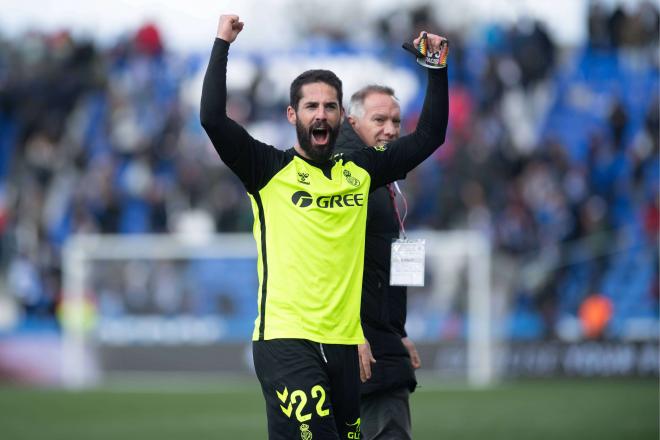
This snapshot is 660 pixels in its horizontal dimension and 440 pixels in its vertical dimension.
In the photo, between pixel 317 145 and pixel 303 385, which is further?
pixel 317 145

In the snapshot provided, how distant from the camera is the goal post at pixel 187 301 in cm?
1916

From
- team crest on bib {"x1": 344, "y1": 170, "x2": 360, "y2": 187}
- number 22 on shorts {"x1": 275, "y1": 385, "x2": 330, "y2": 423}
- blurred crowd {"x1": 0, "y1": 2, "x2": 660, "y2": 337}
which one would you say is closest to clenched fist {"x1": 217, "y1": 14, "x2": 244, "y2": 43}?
team crest on bib {"x1": 344, "y1": 170, "x2": 360, "y2": 187}

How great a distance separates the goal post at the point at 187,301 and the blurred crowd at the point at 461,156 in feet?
1.82

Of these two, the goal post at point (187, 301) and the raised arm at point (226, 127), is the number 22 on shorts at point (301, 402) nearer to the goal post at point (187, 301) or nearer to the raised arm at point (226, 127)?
the raised arm at point (226, 127)

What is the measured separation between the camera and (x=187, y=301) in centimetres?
1944

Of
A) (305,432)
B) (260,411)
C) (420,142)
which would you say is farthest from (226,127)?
(260,411)

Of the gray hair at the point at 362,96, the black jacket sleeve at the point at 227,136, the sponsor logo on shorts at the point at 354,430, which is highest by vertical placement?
the gray hair at the point at 362,96

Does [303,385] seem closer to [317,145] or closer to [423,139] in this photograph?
[317,145]

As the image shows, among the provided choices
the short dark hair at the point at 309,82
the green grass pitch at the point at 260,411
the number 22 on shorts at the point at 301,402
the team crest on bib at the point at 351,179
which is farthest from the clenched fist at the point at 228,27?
the green grass pitch at the point at 260,411

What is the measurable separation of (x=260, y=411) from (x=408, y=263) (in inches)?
329

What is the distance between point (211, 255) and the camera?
65.0ft

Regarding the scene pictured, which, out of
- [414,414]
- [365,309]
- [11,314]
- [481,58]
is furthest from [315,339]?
[481,58]

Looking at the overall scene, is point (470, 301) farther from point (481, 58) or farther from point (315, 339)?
point (315, 339)

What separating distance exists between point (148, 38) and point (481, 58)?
21.9 ft
